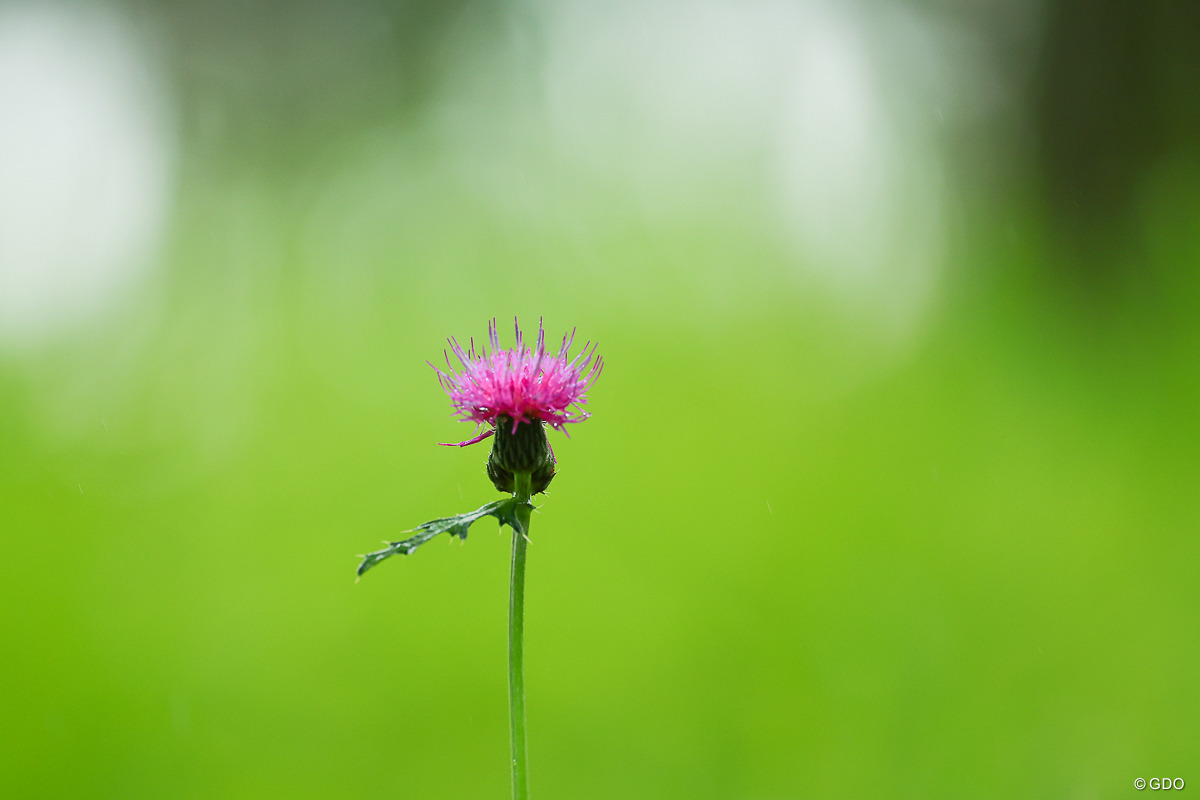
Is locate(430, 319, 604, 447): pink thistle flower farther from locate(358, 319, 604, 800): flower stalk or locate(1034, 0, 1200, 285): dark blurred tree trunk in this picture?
locate(1034, 0, 1200, 285): dark blurred tree trunk

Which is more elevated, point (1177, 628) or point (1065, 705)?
point (1177, 628)

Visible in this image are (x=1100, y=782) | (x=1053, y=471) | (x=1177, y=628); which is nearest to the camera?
(x=1100, y=782)

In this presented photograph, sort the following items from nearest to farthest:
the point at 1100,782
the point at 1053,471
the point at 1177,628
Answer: the point at 1100,782 < the point at 1177,628 < the point at 1053,471

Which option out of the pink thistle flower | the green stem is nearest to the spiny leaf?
the green stem

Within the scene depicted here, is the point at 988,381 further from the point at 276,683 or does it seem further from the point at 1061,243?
the point at 276,683

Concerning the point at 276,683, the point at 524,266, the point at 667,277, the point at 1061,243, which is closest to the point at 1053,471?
the point at 1061,243

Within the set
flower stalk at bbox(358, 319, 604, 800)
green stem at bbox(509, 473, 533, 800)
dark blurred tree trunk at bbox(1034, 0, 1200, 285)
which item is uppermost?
dark blurred tree trunk at bbox(1034, 0, 1200, 285)
